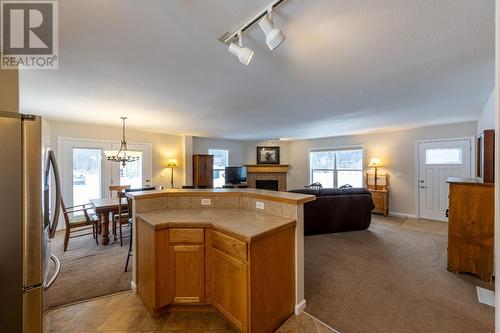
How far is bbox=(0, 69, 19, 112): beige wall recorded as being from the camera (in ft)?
6.06

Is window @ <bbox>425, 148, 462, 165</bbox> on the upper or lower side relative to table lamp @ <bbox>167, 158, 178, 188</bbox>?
upper

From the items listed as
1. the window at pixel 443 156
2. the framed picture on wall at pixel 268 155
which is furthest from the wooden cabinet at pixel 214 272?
the framed picture on wall at pixel 268 155

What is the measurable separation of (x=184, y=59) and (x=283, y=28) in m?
0.98

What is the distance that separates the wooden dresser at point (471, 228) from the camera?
256 centimetres

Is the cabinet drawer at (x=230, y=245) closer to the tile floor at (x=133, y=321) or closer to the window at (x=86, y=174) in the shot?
the tile floor at (x=133, y=321)

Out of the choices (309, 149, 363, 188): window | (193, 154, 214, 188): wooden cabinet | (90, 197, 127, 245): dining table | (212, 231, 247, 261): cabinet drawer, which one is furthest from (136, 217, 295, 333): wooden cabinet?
(309, 149, 363, 188): window

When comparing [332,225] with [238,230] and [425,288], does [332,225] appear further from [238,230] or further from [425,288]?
[238,230]

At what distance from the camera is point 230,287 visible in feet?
5.86

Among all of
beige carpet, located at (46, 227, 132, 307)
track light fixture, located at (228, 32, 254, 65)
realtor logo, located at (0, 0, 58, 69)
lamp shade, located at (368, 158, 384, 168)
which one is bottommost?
beige carpet, located at (46, 227, 132, 307)

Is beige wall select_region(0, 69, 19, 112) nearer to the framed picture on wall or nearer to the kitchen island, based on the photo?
the kitchen island

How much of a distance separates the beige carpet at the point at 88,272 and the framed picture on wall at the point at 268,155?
18.3 feet

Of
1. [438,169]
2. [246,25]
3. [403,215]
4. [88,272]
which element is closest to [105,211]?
[88,272]

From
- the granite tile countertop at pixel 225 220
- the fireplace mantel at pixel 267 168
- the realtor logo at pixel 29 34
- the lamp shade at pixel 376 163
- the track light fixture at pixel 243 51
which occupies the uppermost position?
the realtor logo at pixel 29 34

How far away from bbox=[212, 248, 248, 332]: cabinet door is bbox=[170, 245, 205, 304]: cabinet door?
0.40ft
